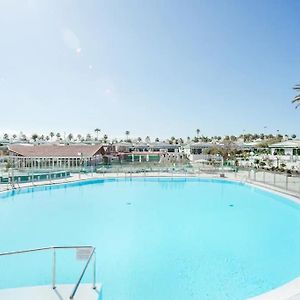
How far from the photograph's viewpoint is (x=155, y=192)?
21.4 metres

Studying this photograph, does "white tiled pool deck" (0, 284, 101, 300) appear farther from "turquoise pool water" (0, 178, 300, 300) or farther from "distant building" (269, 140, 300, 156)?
"distant building" (269, 140, 300, 156)

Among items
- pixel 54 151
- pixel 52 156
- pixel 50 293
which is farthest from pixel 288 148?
pixel 50 293

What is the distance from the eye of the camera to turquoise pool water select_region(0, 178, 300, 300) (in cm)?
663

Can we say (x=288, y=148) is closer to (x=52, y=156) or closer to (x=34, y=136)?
(x=52, y=156)

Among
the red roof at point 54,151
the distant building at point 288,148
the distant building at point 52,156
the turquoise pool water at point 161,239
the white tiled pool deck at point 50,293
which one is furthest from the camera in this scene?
the distant building at point 288,148

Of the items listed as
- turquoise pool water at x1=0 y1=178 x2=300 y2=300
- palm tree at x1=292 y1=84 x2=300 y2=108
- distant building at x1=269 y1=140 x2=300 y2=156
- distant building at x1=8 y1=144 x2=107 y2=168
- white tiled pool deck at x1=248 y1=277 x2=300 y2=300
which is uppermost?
palm tree at x1=292 y1=84 x2=300 y2=108

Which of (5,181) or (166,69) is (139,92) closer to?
(166,69)

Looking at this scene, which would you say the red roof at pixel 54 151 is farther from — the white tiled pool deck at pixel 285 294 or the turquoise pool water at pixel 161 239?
the white tiled pool deck at pixel 285 294

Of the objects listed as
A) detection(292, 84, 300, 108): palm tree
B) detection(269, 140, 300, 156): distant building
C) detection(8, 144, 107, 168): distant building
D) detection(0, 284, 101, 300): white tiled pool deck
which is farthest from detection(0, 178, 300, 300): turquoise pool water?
detection(269, 140, 300, 156): distant building

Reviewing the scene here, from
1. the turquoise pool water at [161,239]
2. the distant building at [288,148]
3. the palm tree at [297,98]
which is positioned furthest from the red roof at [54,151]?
the distant building at [288,148]

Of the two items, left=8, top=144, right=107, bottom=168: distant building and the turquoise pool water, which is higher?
left=8, top=144, right=107, bottom=168: distant building

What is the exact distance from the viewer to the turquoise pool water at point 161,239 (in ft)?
21.8

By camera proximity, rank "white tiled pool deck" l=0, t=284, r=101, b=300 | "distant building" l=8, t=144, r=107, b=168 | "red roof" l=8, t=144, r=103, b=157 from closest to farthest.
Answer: "white tiled pool deck" l=0, t=284, r=101, b=300 → "distant building" l=8, t=144, r=107, b=168 → "red roof" l=8, t=144, r=103, b=157

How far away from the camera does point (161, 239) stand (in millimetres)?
10445
